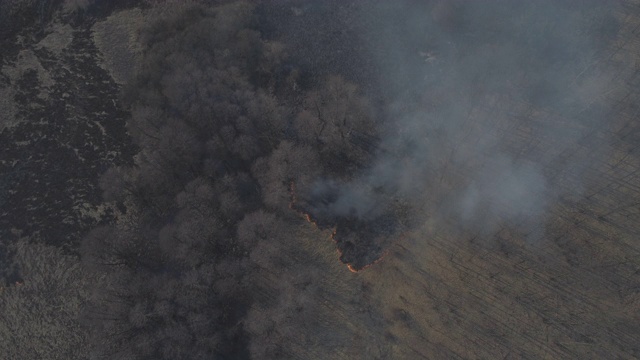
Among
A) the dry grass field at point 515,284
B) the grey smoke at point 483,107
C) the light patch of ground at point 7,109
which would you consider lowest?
the dry grass field at point 515,284

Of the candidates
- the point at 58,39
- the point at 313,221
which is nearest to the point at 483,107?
the point at 313,221

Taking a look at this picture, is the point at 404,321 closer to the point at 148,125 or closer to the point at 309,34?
the point at 148,125

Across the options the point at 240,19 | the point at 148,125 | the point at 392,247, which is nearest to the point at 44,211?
the point at 148,125

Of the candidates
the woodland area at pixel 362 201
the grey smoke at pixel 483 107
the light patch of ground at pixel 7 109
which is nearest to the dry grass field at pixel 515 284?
the woodland area at pixel 362 201

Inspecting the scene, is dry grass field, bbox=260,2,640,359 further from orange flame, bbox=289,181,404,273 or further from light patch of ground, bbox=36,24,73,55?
light patch of ground, bbox=36,24,73,55

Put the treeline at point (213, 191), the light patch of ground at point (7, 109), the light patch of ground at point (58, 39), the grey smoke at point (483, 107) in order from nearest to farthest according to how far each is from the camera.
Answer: the treeline at point (213, 191)
the grey smoke at point (483, 107)
the light patch of ground at point (7, 109)
the light patch of ground at point (58, 39)

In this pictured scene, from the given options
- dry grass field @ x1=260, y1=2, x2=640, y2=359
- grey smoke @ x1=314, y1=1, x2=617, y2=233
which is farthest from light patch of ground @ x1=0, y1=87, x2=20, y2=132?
dry grass field @ x1=260, y1=2, x2=640, y2=359

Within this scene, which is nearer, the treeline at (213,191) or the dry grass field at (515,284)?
the dry grass field at (515,284)

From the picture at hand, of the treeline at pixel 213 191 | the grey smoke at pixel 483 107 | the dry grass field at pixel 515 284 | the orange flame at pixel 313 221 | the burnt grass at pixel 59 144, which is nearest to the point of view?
the dry grass field at pixel 515 284

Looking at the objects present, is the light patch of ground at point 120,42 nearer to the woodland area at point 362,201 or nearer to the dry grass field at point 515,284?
the woodland area at point 362,201

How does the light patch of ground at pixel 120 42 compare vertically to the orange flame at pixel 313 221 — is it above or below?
above
